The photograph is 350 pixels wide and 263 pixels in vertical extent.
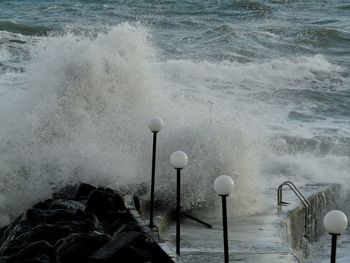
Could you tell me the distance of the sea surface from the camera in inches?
353

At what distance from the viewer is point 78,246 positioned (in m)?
5.86

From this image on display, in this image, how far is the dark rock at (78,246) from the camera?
579cm

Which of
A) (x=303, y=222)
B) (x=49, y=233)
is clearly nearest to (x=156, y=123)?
(x=49, y=233)

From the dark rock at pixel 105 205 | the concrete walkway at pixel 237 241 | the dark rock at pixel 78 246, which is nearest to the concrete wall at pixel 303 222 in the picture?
the concrete walkway at pixel 237 241

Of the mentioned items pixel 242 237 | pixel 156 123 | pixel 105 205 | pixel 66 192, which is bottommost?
pixel 242 237

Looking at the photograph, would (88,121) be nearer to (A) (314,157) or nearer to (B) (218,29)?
(A) (314,157)

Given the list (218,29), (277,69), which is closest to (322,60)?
(277,69)

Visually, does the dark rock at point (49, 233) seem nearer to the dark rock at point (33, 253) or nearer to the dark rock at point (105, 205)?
the dark rock at point (33, 253)

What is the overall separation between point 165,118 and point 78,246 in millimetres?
4640

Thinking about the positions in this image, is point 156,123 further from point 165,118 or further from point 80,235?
point 165,118

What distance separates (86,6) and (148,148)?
2458cm

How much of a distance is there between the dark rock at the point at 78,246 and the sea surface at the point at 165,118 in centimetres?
268

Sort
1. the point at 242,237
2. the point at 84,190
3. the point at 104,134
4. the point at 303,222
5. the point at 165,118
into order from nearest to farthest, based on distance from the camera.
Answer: the point at 242,237
the point at 84,190
the point at 303,222
the point at 104,134
the point at 165,118

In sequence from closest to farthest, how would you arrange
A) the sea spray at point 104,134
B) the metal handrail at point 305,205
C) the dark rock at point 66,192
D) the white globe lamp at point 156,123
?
the white globe lamp at point 156,123
the dark rock at point 66,192
the sea spray at point 104,134
the metal handrail at point 305,205
